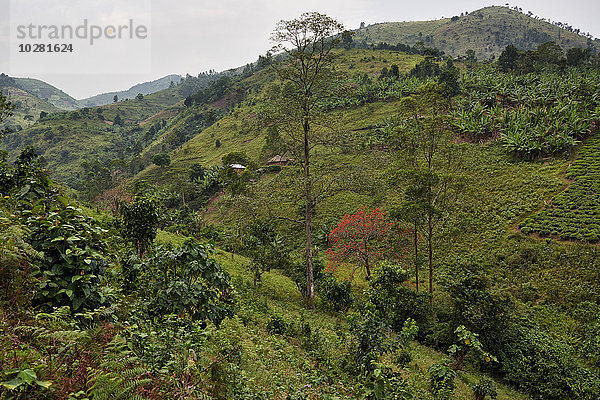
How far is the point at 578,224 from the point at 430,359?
1642cm

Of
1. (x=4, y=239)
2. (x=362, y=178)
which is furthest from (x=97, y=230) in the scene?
(x=362, y=178)

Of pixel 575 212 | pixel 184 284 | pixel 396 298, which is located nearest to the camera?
pixel 184 284

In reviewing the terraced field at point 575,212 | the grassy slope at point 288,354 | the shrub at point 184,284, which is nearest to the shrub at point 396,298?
the grassy slope at point 288,354

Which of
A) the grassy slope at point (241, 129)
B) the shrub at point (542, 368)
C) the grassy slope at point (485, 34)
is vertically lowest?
the shrub at point (542, 368)

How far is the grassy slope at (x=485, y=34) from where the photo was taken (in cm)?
13750

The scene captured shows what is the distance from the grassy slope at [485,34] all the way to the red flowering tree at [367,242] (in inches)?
5895

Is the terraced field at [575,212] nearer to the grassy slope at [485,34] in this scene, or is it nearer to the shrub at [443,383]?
the shrub at [443,383]

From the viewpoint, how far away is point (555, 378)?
393 inches

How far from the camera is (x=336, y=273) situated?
853 inches

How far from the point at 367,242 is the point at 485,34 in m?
175

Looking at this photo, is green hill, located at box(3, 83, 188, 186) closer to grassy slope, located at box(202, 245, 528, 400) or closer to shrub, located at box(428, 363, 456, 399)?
grassy slope, located at box(202, 245, 528, 400)

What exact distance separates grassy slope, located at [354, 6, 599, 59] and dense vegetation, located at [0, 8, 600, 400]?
130 m

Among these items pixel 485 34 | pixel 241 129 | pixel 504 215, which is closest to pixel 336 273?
pixel 504 215

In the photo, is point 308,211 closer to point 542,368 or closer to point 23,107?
point 542,368
